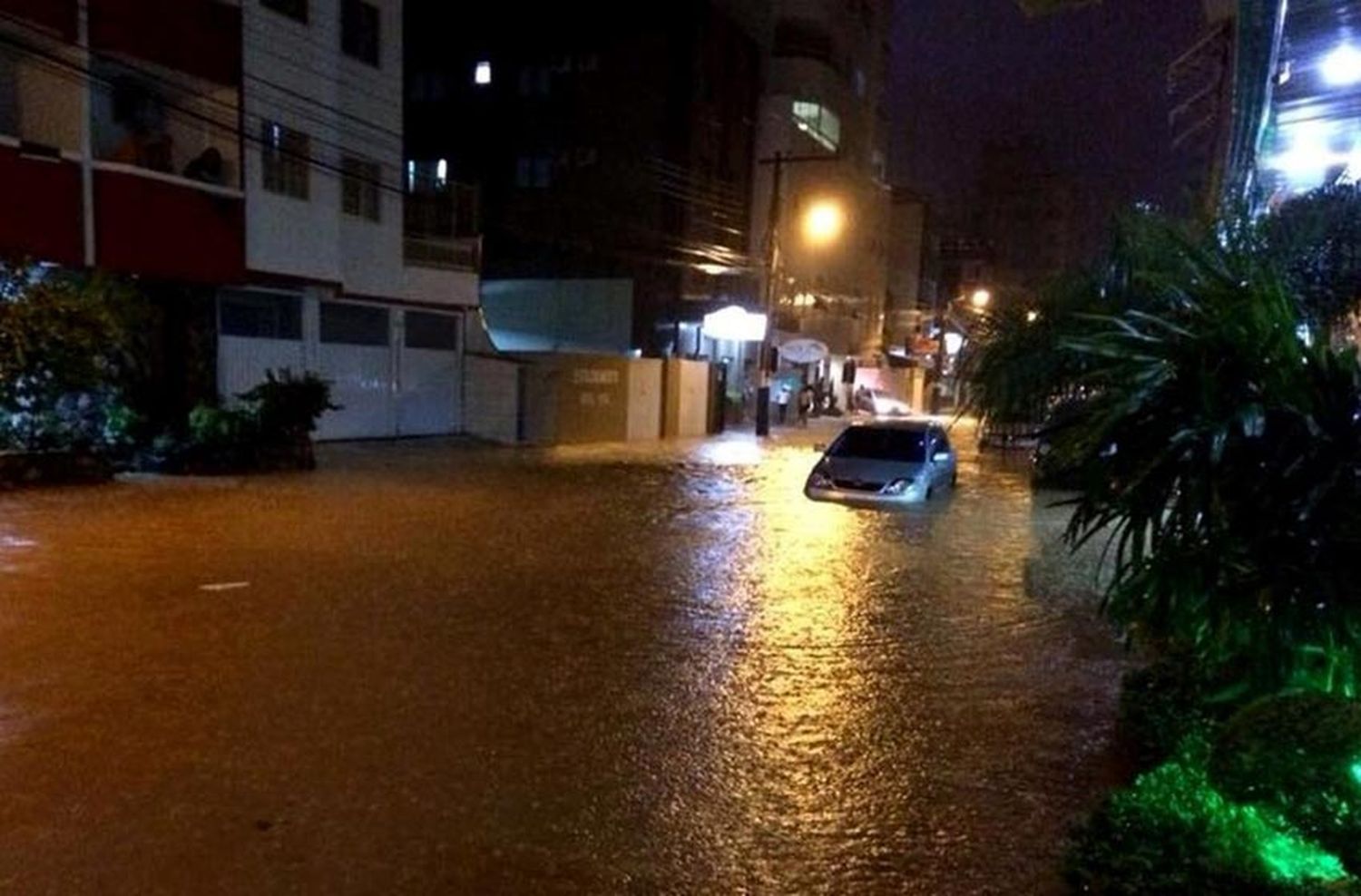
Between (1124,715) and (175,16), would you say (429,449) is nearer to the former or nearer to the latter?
(175,16)

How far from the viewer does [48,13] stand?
57.2ft

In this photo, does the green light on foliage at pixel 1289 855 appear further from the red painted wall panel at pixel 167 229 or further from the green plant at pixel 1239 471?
the red painted wall panel at pixel 167 229

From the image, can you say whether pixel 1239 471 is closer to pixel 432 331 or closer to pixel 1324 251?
pixel 1324 251

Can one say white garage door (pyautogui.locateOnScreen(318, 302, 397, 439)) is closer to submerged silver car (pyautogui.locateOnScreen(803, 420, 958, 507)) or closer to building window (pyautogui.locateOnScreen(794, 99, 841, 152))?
submerged silver car (pyautogui.locateOnScreen(803, 420, 958, 507))

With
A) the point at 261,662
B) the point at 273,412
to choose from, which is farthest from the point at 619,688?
the point at 273,412

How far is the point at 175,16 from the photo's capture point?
19.5m

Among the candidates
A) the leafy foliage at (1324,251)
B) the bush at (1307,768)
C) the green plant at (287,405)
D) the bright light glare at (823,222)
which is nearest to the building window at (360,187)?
the green plant at (287,405)

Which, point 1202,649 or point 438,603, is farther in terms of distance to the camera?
point 438,603

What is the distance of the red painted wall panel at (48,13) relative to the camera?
17000mm

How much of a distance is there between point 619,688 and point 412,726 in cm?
146

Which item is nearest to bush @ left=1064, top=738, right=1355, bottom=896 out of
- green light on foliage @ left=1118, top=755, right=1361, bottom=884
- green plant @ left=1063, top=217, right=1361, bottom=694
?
green light on foliage @ left=1118, top=755, right=1361, bottom=884

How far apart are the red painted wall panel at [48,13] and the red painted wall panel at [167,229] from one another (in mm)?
2304

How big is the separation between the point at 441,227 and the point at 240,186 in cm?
761

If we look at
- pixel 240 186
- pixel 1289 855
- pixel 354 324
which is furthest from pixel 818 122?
pixel 1289 855
